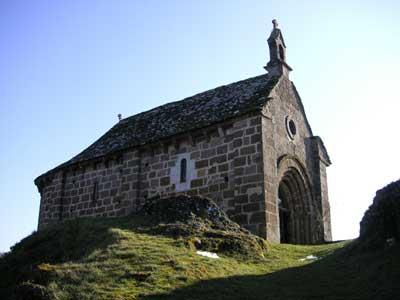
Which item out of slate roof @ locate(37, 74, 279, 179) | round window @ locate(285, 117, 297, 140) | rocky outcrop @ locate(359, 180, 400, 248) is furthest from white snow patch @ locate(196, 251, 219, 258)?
round window @ locate(285, 117, 297, 140)

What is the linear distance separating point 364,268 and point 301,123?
13199 mm

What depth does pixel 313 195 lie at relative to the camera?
22.1 meters

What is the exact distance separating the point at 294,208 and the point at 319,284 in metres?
11.4

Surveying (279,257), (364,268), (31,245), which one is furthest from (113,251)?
(364,268)

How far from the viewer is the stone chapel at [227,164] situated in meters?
18.2

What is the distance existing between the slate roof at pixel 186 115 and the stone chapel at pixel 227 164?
0.24 ft

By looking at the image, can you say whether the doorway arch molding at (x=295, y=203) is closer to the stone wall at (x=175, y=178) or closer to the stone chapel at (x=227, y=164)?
the stone chapel at (x=227, y=164)

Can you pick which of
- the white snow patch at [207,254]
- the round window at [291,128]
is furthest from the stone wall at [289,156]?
the white snow patch at [207,254]

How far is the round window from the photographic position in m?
21.3

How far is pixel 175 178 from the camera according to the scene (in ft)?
67.5

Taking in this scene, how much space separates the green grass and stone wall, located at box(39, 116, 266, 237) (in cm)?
423

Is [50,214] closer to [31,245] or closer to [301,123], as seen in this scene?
[31,245]

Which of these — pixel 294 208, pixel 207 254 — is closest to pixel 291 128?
pixel 294 208

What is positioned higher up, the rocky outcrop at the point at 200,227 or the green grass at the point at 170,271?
the rocky outcrop at the point at 200,227
